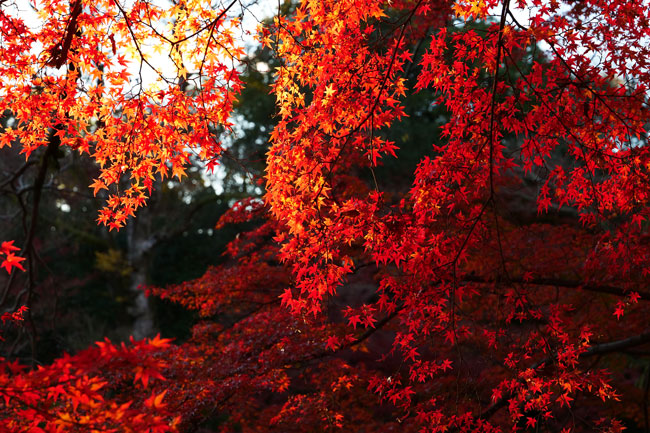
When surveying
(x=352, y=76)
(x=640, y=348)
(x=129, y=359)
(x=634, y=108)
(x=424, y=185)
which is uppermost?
(x=352, y=76)

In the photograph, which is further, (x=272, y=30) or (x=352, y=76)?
(x=272, y=30)

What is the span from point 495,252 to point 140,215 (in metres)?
11.6

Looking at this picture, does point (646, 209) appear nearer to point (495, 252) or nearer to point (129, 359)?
point (495, 252)

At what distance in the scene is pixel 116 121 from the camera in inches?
160

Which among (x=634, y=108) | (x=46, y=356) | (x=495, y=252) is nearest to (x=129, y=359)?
(x=634, y=108)

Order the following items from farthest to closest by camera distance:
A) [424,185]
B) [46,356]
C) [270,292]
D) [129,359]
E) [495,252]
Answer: [46,356] < [270,292] < [495,252] < [424,185] < [129,359]

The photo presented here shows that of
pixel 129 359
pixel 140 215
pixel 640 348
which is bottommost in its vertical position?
pixel 640 348

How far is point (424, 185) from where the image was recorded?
367 centimetres

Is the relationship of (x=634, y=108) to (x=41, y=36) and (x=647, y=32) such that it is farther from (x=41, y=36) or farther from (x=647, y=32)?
(x=41, y=36)

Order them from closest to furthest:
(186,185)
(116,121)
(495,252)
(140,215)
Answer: (116,121) < (495,252) < (140,215) < (186,185)

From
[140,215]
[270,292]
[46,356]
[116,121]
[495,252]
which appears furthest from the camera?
[140,215]

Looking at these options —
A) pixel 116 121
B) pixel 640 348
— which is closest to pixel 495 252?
pixel 640 348

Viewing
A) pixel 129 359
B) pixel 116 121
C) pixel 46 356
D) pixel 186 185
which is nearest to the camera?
pixel 129 359

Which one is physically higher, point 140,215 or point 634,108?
point 140,215
